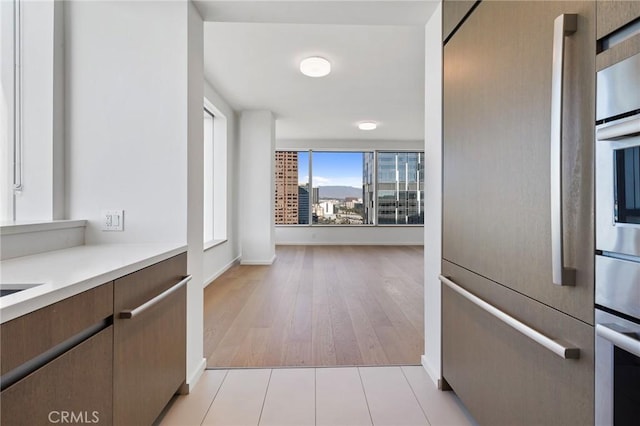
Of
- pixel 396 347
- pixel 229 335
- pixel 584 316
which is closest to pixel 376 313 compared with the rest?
pixel 396 347

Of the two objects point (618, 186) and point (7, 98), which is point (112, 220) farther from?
point (618, 186)

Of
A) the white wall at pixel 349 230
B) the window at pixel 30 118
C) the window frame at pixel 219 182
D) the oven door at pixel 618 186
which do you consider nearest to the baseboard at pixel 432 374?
the oven door at pixel 618 186

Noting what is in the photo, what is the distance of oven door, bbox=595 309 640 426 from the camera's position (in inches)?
29.4

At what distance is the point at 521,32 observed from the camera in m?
1.09

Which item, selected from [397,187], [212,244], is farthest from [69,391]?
[397,187]

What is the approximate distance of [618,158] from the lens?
77cm

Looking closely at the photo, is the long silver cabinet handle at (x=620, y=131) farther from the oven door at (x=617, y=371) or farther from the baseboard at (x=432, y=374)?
the baseboard at (x=432, y=374)

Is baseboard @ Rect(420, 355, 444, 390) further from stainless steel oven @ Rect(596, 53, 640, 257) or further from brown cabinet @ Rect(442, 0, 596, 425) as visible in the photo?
stainless steel oven @ Rect(596, 53, 640, 257)

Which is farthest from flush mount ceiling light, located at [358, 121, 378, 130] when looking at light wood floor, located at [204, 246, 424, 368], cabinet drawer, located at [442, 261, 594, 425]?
cabinet drawer, located at [442, 261, 594, 425]

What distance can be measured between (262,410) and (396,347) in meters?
1.13

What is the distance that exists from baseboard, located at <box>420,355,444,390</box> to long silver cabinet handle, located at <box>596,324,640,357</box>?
4.00ft

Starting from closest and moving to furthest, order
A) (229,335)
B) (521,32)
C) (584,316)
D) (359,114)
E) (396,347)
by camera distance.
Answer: (584,316) → (521,32) → (396,347) → (229,335) → (359,114)

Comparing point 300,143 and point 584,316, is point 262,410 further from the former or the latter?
point 300,143

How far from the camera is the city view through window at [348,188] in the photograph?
803 cm
